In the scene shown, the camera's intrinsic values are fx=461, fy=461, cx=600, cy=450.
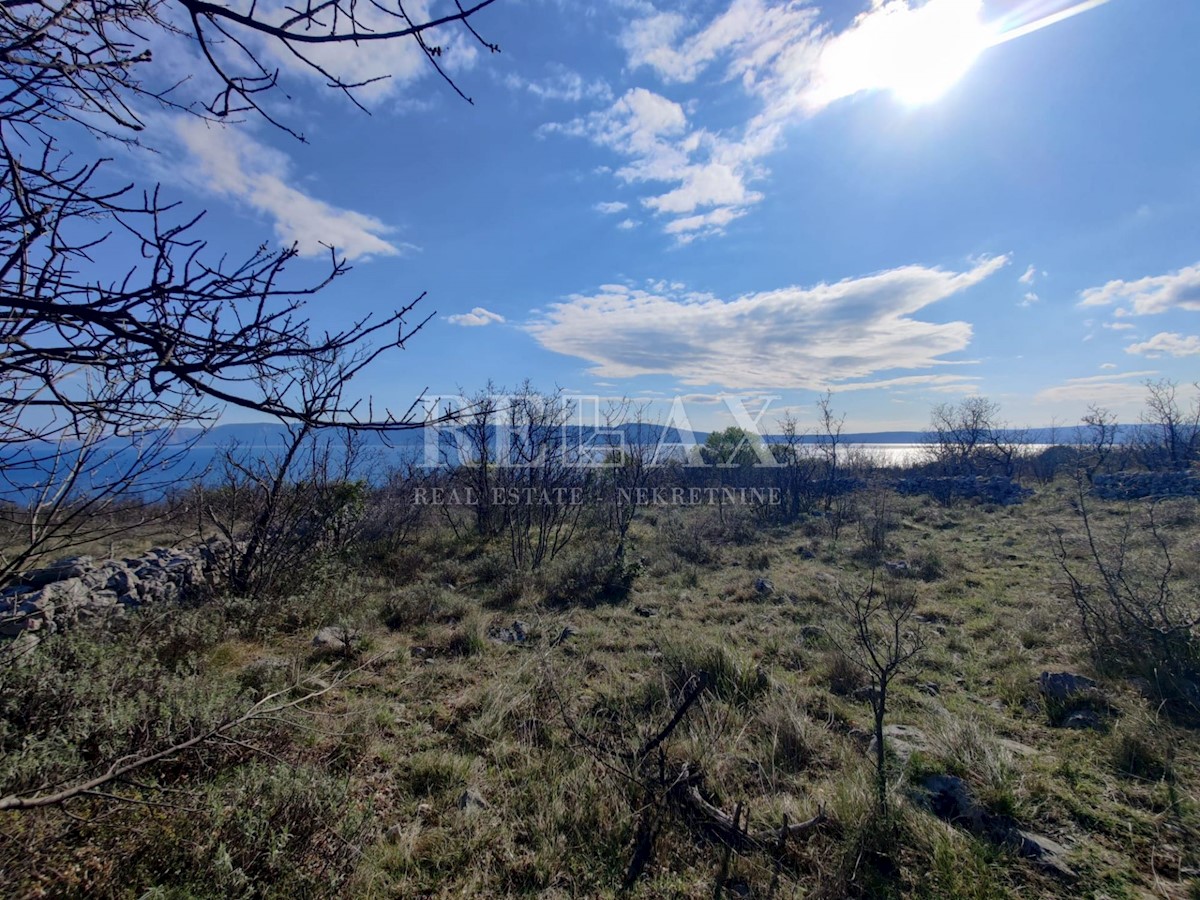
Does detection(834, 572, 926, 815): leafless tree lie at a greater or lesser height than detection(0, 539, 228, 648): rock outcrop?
lesser

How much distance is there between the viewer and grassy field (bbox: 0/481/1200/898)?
1848 mm

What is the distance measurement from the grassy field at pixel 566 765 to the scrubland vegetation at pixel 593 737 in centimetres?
2

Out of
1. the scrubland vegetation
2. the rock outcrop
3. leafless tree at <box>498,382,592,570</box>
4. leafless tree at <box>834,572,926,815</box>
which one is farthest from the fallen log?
leafless tree at <box>498,382,592,570</box>

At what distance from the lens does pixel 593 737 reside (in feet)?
9.55

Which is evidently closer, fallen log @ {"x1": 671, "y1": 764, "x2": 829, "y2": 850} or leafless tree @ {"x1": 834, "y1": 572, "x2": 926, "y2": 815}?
fallen log @ {"x1": 671, "y1": 764, "x2": 829, "y2": 850}

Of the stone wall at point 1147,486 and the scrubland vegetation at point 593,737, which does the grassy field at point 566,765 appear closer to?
the scrubland vegetation at point 593,737

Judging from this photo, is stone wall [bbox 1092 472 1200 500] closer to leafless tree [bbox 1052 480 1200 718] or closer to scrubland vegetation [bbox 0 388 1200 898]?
scrubland vegetation [bbox 0 388 1200 898]

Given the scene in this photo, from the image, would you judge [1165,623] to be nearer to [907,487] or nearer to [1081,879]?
[1081,879]

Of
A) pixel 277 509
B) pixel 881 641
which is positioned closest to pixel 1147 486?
pixel 881 641

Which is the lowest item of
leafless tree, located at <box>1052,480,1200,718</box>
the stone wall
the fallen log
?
the fallen log

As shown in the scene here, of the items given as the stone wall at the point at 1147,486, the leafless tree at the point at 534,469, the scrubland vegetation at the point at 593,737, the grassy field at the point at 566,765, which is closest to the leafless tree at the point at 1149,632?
the scrubland vegetation at the point at 593,737

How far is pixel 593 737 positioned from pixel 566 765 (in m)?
0.28

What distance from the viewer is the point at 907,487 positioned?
16609 millimetres

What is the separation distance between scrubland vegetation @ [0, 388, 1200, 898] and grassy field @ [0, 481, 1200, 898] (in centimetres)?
2
